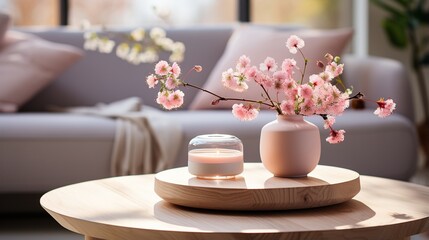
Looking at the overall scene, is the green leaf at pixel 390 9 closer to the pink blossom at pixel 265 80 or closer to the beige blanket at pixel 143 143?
the beige blanket at pixel 143 143

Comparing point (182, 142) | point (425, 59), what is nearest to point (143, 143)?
point (182, 142)

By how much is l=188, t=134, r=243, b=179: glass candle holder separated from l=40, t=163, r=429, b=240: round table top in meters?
0.10

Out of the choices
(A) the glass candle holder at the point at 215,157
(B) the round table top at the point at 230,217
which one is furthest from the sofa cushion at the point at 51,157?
(A) the glass candle holder at the point at 215,157

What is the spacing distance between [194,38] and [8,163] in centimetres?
128

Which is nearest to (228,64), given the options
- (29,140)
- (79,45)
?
(79,45)

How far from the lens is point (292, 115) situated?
1883 millimetres

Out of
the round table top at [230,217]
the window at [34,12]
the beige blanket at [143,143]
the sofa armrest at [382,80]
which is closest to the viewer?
the round table top at [230,217]

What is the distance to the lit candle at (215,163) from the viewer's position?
1831mm

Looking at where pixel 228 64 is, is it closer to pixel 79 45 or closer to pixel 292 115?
pixel 79 45

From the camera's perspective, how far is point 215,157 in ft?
6.01

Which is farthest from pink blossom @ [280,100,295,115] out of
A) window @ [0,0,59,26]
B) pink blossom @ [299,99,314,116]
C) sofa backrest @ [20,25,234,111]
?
window @ [0,0,59,26]

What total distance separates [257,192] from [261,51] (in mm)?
2111

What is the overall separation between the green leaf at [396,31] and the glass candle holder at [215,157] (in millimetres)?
3759

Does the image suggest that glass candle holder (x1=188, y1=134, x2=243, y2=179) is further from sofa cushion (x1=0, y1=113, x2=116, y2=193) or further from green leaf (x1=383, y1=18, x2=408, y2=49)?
green leaf (x1=383, y1=18, x2=408, y2=49)
